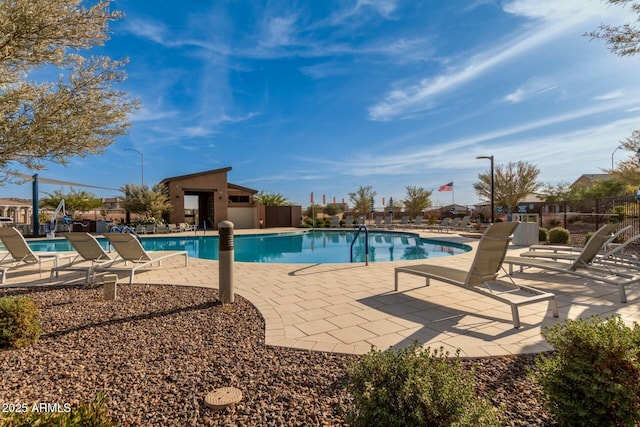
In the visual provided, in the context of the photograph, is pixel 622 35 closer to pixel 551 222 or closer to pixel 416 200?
pixel 551 222

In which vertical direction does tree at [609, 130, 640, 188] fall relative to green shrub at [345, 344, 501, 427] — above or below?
above

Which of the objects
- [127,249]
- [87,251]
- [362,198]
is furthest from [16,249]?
[362,198]

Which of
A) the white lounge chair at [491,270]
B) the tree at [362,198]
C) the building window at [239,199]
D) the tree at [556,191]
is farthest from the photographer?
the tree at [556,191]

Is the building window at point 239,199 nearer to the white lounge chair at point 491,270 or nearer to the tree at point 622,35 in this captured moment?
the tree at point 622,35

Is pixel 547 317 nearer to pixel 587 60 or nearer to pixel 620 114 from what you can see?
pixel 587 60

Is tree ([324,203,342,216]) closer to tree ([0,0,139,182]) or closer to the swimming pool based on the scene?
the swimming pool

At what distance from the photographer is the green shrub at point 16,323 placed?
9.36 ft

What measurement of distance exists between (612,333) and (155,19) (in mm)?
10004

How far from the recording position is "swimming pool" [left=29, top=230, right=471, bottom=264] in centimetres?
1120

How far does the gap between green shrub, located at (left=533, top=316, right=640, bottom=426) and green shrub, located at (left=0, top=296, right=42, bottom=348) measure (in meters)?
4.20

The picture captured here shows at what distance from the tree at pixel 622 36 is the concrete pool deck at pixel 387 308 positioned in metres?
4.85

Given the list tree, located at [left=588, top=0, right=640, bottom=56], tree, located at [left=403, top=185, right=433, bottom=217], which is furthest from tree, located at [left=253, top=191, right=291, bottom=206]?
tree, located at [left=588, top=0, right=640, bottom=56]

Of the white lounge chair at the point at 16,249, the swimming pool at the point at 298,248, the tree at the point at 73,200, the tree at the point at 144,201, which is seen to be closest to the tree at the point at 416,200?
the swimming pool at the point at 298,248

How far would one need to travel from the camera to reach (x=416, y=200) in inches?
1180
